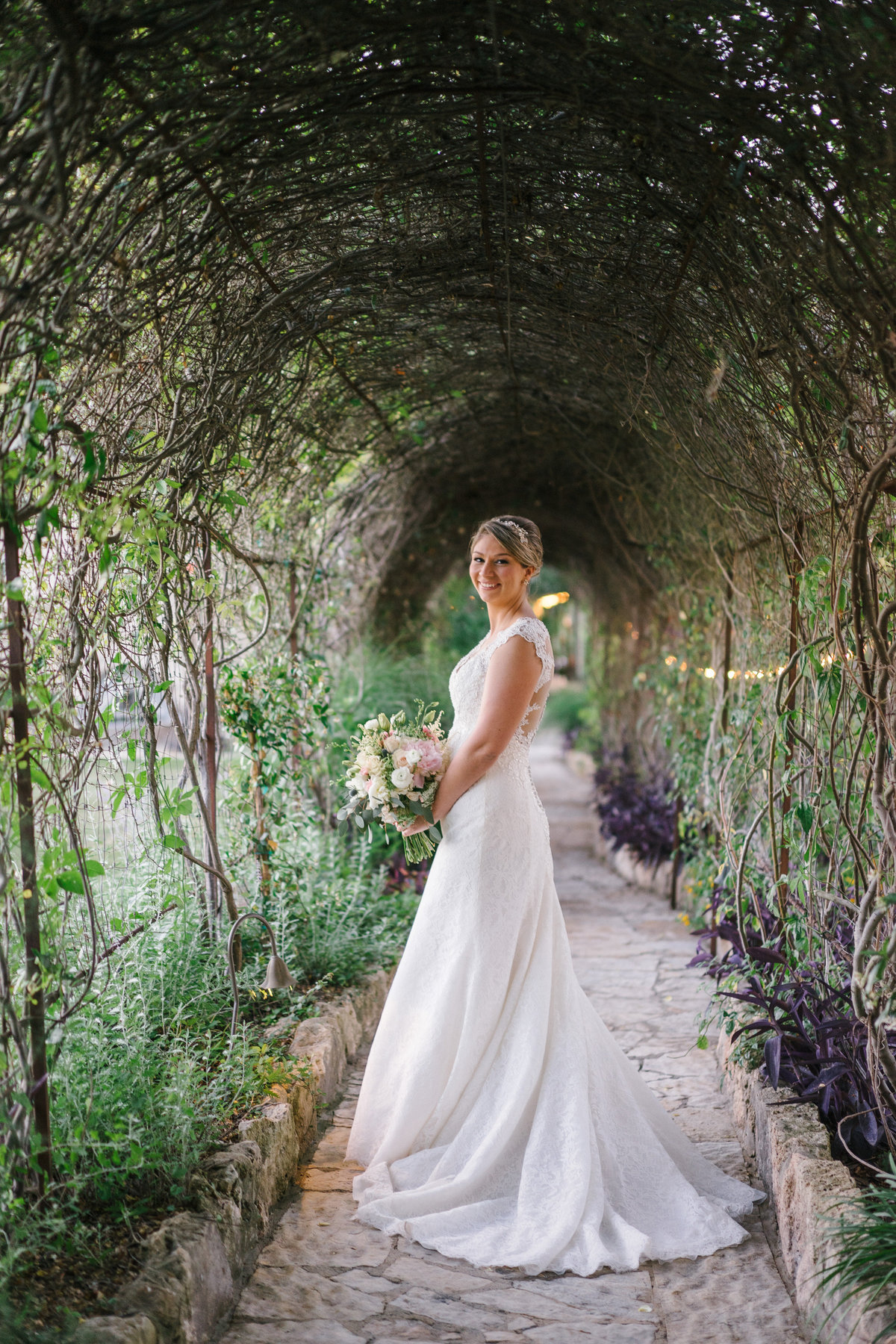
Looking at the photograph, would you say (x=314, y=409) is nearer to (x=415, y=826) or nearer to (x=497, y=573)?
(x=497, y=573)

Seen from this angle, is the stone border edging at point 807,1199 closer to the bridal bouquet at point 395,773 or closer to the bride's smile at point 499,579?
the bridal bouquet at point 395,773

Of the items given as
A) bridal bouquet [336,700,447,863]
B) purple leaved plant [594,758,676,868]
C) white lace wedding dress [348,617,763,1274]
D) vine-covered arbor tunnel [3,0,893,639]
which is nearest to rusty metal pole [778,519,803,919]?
vine-covered arbor tunnel [3,0,893,639]

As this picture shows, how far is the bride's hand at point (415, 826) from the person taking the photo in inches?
130

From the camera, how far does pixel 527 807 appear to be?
3.32m

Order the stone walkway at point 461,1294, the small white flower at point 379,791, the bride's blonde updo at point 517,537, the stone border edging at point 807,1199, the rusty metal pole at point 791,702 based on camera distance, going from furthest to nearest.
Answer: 1. the rusty metal pole at point 791,702
2. the bride's blonde updo at point 517,537
3. the small white flower at point 379,791
4. the stone walkway at point 461,1294
5. the stone border edging at point 807,1199

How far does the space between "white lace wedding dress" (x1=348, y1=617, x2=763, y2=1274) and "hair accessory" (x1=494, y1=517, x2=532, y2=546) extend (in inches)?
11.3

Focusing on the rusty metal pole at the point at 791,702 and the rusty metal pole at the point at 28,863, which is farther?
the rusty metal pole at the point at 791,702

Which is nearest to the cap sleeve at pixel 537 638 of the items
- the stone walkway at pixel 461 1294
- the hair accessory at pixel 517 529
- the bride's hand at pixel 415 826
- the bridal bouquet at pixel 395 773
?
the hair accessory at pixel 517 529

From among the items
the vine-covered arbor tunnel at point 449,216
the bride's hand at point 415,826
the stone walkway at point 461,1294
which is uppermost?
the vine-covered arbor tunnel at point 449,216

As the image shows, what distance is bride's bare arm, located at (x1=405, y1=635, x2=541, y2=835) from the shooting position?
3223mm

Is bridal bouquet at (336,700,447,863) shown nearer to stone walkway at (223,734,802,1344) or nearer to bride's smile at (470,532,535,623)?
bride's smile at (470,532,535,623)

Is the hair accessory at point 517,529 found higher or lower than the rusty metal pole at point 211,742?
higher

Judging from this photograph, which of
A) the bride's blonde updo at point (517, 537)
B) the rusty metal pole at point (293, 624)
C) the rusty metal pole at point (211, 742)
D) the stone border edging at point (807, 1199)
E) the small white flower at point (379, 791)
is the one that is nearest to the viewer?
the stone border edging at point (807, 1199)

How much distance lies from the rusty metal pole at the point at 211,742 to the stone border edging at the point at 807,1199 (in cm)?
204
